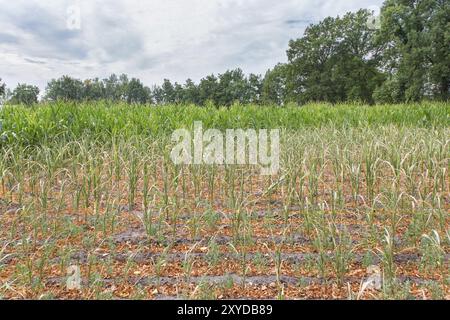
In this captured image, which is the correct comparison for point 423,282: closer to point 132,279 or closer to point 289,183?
point 289,183

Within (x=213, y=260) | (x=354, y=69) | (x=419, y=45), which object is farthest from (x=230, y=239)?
(x=354, y=69)

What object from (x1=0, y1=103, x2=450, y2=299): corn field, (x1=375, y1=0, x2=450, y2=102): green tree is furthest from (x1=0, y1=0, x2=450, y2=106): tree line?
(x1=0, y1=103, x2=450, y2=299): corn field

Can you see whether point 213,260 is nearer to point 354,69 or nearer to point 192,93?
point 354,69

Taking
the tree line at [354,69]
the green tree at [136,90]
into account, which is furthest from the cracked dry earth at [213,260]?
the green tree at [136,90]

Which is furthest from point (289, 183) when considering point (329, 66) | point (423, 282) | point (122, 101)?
point (329, 66)

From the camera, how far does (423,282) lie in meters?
2.22

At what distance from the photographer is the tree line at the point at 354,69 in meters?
21.4

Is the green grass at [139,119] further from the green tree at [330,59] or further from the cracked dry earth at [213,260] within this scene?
the green tree at [330,59]

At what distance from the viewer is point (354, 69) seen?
33750 mm

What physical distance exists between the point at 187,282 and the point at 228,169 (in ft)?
6.32

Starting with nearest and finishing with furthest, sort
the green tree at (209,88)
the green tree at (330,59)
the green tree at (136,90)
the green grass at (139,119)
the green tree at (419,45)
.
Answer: the green grass at (139,119), the green tree at (419,45), the green tree at (330,59), the green tree at (209,88), the green tree at (136,90)

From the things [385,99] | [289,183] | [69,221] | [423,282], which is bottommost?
[423,282]

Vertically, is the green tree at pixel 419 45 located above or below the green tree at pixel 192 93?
below

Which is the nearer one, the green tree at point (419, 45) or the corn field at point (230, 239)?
the corn field at point (230, 239)
